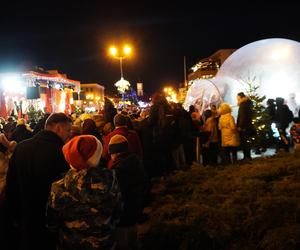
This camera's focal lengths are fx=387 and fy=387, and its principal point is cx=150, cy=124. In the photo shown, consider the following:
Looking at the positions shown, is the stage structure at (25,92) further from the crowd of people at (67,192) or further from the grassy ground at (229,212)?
the crowd of people at (67,192)

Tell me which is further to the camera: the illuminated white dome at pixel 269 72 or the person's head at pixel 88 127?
the illuminated white dome at pixel 269 72

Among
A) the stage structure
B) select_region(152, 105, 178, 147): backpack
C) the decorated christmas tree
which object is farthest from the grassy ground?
the stage structure

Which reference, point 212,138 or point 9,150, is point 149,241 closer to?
point 9,150

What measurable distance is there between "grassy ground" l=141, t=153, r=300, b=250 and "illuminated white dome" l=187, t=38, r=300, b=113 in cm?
839

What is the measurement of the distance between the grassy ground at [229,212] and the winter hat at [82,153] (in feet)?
6.03

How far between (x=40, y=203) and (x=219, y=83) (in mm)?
13169

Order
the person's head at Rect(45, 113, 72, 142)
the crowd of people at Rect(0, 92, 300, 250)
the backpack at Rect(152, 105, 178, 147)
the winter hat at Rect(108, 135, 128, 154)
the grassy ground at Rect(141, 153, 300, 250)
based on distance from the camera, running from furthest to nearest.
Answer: the backpack at Rect(152, 105, 178, 147) < the winter hat at Rect(108, 135, 128, 154) < the grassy ground at Rect(141, 153, 300, 250) < the person's head at Rect(45, 113, 72, 142) < the crowd of people at Rect(0, 92, 300, 250)

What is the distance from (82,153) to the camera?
3385 millimetres

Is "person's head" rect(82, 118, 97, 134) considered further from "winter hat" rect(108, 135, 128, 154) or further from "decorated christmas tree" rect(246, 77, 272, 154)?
"decorated christmas tree" rect(246, 77, 272, 154)

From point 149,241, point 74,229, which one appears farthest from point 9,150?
point 74,229

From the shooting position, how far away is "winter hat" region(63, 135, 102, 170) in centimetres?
338

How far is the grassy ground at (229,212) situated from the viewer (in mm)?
4449

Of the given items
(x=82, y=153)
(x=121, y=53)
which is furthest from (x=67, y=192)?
(x=121, y=53)

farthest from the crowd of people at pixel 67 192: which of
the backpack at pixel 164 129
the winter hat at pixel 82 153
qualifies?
the backpack at pixel 164 129
